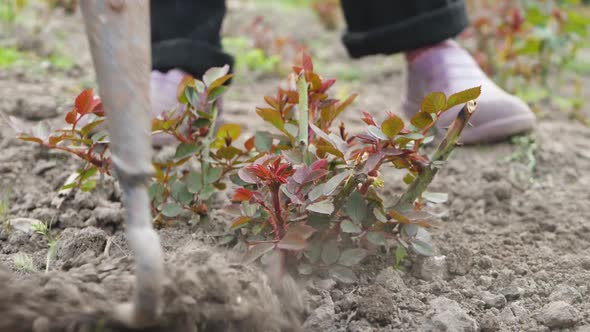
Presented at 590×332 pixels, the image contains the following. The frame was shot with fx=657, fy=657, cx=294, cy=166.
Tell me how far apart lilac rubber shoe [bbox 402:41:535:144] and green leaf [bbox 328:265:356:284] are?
1.00 meters

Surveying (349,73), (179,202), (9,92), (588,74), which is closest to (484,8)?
(588,74)

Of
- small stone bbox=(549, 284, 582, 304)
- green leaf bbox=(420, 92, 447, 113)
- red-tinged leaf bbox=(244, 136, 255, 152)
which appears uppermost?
green leaf bbox=(420, 92, 447, 113)

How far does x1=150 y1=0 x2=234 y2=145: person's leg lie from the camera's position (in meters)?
2.34

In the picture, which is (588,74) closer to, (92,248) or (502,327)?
(502,327)

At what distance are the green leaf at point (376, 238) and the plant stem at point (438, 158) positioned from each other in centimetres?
7

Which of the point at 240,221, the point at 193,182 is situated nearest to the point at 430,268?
the point at 240,221

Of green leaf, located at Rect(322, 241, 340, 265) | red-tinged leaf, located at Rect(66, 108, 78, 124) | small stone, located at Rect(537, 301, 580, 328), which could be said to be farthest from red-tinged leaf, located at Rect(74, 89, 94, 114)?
small stone, located at Rect(537, 301, 580, 328)

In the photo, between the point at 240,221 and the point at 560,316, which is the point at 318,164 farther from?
the point at 560,316

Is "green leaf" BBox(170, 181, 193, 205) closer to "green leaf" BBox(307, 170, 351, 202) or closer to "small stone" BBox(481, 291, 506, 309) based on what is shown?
"green leaf" BBox(307, 170, 351, 202)

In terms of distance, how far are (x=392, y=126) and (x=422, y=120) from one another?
0.32ft

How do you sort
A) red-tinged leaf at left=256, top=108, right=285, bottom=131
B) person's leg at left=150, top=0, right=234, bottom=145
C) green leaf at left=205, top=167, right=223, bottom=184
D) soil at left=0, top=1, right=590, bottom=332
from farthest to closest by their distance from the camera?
person's leg at left=150, top=0, right=234, bottom=145
green leaf at left=205, top=167, right=223, bottom=184
red-tinged leaf at left=256, top=108, right=285, bottom=131
soil at left=0, top=1, right=590, bottom=332

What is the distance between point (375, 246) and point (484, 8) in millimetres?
3803

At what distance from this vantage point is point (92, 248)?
4.78 ft

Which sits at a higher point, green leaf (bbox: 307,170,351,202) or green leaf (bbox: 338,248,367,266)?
green leaf (bbox: 307,170,351,202)
